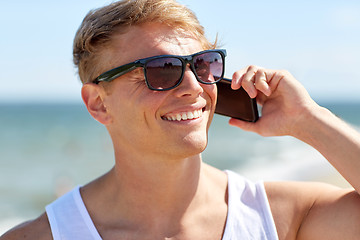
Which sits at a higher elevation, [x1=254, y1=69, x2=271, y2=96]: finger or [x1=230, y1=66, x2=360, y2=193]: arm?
[x1=254, y1=69, x2=271, y2=96]: finger

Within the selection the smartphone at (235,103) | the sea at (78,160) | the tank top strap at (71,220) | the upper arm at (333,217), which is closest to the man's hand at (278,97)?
the smartphone at (235,103)

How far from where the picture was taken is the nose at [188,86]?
10.2 ft

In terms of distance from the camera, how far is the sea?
15.3m

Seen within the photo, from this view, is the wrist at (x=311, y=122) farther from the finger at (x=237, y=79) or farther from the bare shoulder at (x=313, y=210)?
the finger at (x=237, y=79)

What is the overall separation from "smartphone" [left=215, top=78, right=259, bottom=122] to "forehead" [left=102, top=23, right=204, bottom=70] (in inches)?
16.5

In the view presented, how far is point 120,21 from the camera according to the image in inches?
130

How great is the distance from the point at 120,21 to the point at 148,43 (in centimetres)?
28

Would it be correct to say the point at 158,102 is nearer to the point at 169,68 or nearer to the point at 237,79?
the point at 169,68

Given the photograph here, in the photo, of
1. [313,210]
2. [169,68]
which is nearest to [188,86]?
[169,68]

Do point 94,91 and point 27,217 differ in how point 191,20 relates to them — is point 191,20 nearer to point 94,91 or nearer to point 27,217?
point 94,91

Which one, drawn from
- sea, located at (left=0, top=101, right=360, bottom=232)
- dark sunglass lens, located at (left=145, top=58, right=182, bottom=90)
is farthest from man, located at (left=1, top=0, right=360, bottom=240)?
sea, located at (left=0, top=101, right=360, bottom=232)

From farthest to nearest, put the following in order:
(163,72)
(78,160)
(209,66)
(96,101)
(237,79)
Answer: (78,160)
(96,101)
(237,79)
(209,66)
(163,72)

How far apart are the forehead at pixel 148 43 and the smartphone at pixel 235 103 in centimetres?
42

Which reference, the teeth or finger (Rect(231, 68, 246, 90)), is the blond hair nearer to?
finger (Rect(231, 68, 246, 90))
